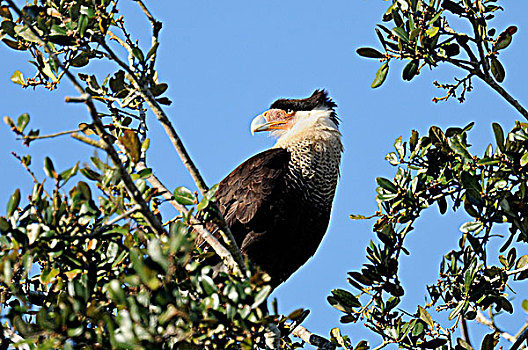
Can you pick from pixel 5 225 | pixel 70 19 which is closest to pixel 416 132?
pixel 70 19

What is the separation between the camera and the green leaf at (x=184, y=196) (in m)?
2.93

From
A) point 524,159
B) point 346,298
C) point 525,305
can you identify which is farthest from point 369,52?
point 525,305

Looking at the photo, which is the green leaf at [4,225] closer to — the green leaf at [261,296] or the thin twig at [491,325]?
the green leaf at [261,296]

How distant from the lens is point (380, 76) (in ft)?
12.6

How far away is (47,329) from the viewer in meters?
2.43

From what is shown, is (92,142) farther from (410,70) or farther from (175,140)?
(410,70)

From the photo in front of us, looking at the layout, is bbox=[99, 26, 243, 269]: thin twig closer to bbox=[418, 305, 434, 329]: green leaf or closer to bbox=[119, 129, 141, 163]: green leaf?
bbox=[119, 129, 141, 163]: green leaf

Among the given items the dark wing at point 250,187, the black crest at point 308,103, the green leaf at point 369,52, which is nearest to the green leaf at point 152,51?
the green leaf at point 369,52

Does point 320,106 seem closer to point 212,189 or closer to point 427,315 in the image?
point 427,315

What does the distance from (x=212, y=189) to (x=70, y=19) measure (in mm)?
1111

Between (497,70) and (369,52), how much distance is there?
0.61m

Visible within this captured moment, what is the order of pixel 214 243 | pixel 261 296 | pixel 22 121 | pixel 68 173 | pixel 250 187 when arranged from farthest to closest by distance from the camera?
pixel 250 187 < pixel 214 243 < pixel 68 173 < pixel 22 121 < pixel 261 296

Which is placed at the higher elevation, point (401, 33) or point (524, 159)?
point (401, 33)

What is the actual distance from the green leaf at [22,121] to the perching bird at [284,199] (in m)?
2.76
